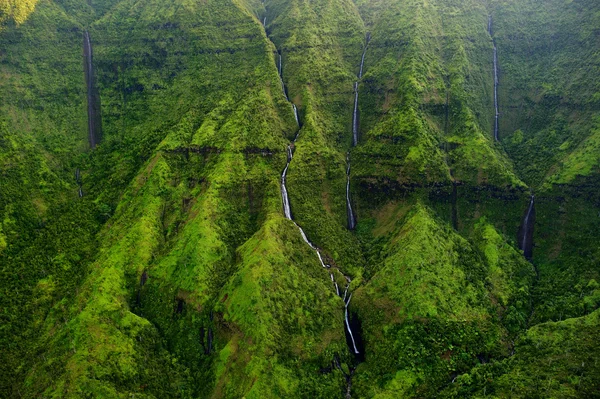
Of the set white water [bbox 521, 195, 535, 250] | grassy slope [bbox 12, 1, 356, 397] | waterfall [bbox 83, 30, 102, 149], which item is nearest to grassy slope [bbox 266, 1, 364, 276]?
grassy slope [bbox 12, 1, 356, 397]

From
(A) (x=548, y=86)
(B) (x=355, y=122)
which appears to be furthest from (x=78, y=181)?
(A) (x=548, y=86)

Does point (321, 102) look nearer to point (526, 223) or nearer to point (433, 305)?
point (526, 223)

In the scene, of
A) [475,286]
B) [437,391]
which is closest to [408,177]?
[475,286]

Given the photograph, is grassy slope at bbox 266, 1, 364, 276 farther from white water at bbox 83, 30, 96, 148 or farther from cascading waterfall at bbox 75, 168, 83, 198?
white water at bbox 83, 30, 96, 148

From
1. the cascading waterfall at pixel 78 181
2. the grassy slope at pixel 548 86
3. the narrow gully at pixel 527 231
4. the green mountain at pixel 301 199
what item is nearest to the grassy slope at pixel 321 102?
the green mountain at pixel 301 199

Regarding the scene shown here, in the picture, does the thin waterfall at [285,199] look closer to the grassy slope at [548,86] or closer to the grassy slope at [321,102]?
the grassy slope at [321,102]
